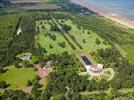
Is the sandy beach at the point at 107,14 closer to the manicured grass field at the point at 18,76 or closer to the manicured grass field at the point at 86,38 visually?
the manicured grass field at the point at 86,38

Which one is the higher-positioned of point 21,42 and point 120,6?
point 21,42

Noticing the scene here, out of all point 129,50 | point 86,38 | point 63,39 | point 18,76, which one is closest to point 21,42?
point 63,39

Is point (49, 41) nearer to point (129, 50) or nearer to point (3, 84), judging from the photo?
point (129, 50)

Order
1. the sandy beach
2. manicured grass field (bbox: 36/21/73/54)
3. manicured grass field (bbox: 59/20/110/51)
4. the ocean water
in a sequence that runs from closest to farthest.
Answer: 1. manicured grass field (bbox: 36/21/73/54)
2. manicured grass field (bbox: 59/20/110/51)
3. the sandy beach
4. the ocean water

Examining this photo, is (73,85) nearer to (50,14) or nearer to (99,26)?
(99,26)

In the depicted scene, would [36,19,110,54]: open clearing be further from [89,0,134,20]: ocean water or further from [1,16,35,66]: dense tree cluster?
[89,0,134,20]: ocean water

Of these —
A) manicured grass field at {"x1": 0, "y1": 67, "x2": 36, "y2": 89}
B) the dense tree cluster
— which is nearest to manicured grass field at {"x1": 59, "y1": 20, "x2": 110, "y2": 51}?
the dense tree cluster
